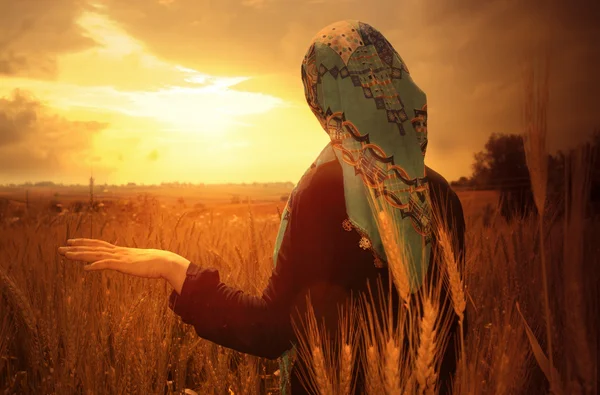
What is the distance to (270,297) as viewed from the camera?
112 cm

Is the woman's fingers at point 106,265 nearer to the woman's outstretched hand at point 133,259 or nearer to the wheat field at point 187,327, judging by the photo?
the woman's outstretched hand at point 133,259

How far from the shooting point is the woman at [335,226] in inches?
43.1

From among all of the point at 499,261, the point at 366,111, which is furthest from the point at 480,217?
the point at 366,111

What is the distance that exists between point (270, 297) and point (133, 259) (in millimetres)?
396

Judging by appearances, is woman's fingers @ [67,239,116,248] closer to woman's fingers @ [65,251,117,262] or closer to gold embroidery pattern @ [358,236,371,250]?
woman's fingers @ [65,251,117,262]

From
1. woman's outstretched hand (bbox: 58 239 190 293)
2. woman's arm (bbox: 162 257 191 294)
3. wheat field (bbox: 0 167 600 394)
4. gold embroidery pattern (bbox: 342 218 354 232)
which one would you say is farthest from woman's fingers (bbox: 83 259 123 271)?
gold embroidery pattern (bbox: 342 218 354 232)

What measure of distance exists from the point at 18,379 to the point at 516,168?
277 inches

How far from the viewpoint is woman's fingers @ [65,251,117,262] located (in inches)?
44.8

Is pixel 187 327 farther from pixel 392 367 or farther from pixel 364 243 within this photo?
pixel 392 367

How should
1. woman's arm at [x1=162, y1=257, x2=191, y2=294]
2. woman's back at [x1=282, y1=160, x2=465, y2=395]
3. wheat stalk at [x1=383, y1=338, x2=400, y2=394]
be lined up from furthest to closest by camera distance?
woman's arm at [x1=162, y1=257, x2=191, y2=294] < woman's back at [x1=282, y1=160, x2=465, y2=395] < wheat stalk at [x1=383, y1=338, x2=400, y2=394]

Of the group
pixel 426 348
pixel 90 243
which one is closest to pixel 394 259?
pixel 426 348

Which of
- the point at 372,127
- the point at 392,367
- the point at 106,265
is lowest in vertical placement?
the point at 392,367

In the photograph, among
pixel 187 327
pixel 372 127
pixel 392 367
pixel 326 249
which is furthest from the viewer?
pixel 187 327

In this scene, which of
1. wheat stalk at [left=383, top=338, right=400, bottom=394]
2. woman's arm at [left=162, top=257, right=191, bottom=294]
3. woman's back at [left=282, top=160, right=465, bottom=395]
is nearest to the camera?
wheat stalk at [left=383, top=338, right=400, bottom=394]
